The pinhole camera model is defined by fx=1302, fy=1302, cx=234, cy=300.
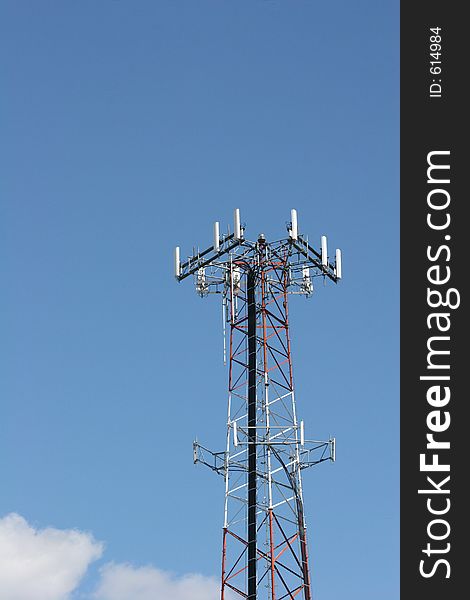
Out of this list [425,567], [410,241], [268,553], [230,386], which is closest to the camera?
[425,567]

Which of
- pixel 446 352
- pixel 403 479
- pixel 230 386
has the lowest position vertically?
pixel 403 479

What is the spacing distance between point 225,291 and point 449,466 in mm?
20526

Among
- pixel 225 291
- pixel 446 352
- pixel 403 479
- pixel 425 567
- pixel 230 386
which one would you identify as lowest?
pixel 425 567

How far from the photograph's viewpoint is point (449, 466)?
4809 cm

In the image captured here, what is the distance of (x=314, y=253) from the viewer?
65.1 metres

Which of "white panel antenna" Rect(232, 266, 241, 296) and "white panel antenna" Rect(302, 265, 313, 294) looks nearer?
"white panel antenna" Rect(232, 266, 241, 296)

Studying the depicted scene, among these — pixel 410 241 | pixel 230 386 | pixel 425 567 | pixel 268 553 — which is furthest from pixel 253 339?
pixel 425 567

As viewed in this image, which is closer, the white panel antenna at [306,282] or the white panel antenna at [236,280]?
the white panel antenna at [236,280]

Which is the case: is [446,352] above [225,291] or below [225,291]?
below

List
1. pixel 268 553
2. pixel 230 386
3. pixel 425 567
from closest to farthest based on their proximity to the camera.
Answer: pixel 425 567 < pixel 268 553 < pixel 230 386

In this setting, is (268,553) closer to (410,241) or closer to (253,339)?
(253,339)

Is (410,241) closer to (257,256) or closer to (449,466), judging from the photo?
(449,466)

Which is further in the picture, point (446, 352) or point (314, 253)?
point (314, 253)

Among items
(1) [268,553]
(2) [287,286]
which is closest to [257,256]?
(2) [287,286]
